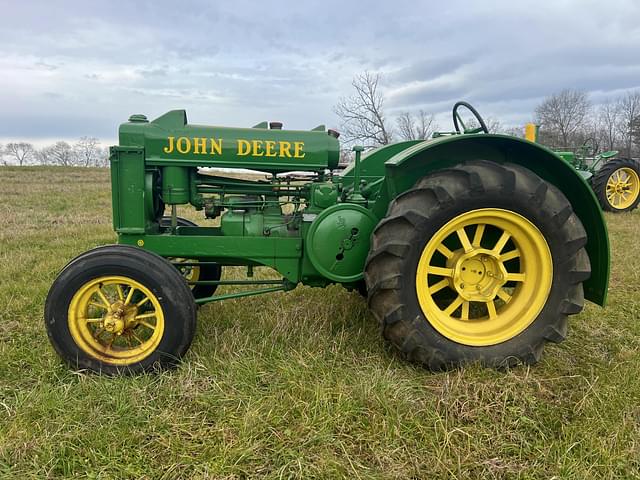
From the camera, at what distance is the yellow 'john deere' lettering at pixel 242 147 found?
290 cm

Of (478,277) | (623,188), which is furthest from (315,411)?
(623,188)

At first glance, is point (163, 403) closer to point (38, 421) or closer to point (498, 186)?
point (38, 421)

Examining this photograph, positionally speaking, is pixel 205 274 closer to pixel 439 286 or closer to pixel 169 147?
pixel 169 147

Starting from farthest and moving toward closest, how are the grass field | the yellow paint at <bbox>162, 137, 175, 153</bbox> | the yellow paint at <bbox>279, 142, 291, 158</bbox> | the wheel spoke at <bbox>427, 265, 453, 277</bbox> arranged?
the yellow paint at <bbox>279, 142, 291, 158</bbox> < the yellow paint at <bbox>162, 137, 175, 153</bbox> < the wheel spoke at <bbox>427, 265, 453, 277</bbox> < the grass field

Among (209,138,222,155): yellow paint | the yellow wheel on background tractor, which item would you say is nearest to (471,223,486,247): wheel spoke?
(209,138,222,155): yellow paint

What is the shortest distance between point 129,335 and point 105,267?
1.54ft

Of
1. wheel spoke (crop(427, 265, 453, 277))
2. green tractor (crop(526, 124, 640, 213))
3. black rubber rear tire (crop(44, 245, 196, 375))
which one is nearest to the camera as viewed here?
black rubber rear tire (crop(44, 245, 196, 375))

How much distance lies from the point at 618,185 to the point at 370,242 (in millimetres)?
10662

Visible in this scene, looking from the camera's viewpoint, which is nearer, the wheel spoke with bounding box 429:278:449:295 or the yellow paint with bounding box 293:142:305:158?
the wheel spoke with bounding box 429:278:449:295

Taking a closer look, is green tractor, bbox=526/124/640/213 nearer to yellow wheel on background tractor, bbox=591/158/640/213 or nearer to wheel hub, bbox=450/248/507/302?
yellow wheel on background tractor, bbox=591/158/640/213

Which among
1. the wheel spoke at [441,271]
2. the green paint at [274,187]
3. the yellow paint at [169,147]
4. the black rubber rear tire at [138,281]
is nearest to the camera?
the black rubber rear tire at [138,281]

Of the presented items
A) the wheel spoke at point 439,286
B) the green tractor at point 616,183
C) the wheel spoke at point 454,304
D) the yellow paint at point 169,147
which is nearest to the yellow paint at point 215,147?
the yellow paint at point 169,147

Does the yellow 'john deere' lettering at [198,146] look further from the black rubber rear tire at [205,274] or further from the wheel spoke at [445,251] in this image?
the wheel spoke at [445,251]

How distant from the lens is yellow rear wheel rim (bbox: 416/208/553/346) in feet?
8.47
